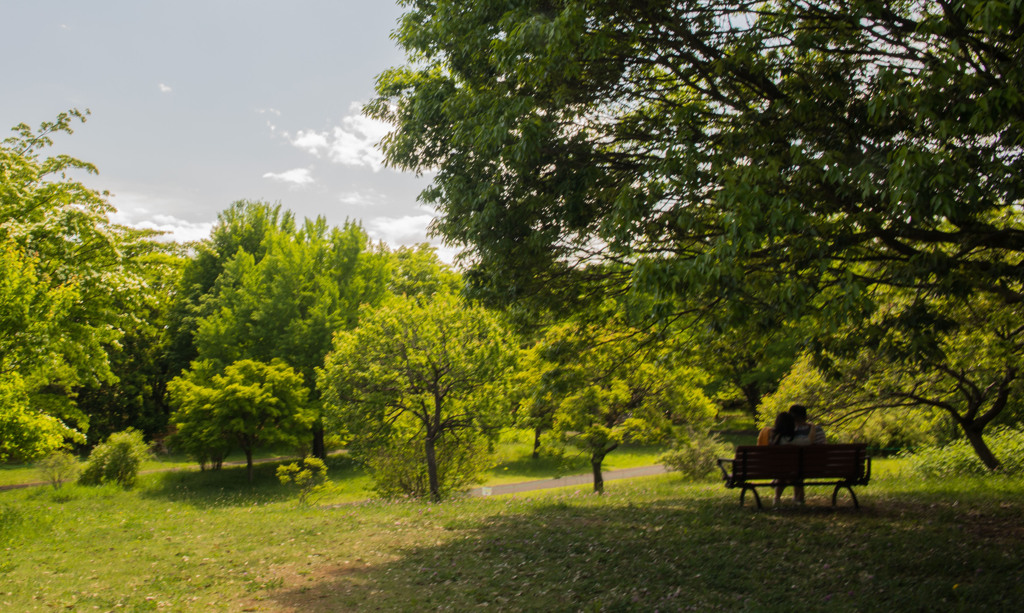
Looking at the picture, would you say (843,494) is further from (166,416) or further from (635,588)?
(166,416)

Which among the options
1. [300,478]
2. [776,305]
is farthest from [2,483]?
[776,305]

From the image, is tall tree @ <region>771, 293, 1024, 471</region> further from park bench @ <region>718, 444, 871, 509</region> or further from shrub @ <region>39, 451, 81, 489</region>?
shrub @ <region>39, 451, 81, 489</region>

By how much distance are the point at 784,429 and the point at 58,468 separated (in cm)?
2787

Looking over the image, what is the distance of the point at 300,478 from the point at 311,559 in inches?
526

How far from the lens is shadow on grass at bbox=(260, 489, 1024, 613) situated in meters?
5.68

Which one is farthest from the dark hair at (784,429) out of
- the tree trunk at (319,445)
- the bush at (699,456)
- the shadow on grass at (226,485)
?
the tree trunk at (319,445)

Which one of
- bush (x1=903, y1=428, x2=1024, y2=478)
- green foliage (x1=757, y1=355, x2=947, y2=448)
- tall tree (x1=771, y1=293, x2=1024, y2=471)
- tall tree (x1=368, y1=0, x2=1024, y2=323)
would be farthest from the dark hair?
bush (x1=903, y1=428, x2=1024, y2=478)

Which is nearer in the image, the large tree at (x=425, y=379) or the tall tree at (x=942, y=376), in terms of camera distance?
the tall tree at (x=942, y=376)

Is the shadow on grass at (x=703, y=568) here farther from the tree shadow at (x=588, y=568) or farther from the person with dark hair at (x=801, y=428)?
the person with dark hair at (x=801, y=428)

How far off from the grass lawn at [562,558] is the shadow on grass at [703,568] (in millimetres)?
26

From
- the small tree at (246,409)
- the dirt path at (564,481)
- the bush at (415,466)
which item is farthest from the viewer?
the small tree at (246,409)

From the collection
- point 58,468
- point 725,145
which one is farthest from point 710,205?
point 58,468

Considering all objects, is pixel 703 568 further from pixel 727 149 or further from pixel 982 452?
pixel 982 452

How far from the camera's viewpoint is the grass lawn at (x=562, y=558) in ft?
19.4
